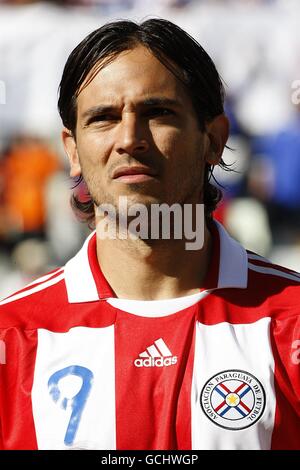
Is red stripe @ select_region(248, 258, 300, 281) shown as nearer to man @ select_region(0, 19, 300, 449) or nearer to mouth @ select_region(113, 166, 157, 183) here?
man @ select_region(0, 19, 300, 449)

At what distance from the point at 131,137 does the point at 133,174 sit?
107 mm

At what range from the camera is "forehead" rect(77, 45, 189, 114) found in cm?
Answer: 265

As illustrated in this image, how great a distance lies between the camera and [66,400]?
2641mm

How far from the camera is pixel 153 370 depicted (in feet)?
8.69

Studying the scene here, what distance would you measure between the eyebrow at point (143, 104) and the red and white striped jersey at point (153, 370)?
1.77 ft

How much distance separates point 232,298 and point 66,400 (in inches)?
23.8

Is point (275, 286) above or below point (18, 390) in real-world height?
above

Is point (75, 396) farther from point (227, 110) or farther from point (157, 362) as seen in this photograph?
point (227, 110)

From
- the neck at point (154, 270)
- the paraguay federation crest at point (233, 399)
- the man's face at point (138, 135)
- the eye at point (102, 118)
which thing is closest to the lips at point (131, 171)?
the man's face at point (138, 135)

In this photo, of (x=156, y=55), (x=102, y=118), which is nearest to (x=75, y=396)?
(x=102, y=118)

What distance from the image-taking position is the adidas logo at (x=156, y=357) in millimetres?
2650

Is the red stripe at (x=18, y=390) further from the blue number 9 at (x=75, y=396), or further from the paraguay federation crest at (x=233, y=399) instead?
the paraguay federation crest at (x=233, y=399)

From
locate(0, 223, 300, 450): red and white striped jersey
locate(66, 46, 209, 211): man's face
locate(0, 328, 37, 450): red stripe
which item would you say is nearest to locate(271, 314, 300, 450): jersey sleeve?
locate(0, 223, 300, 450): red and white striped jersey

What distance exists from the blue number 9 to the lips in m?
0.59
